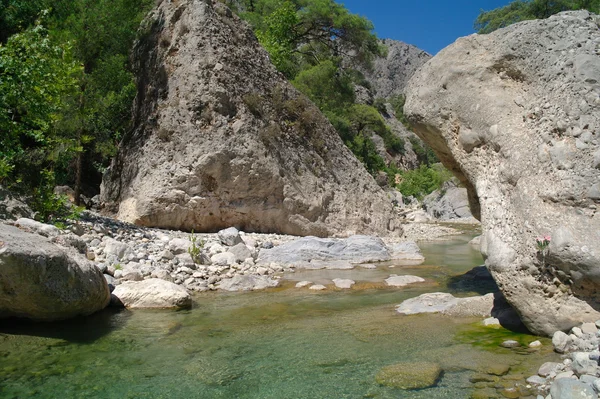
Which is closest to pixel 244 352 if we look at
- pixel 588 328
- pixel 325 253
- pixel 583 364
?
pixel 583 364

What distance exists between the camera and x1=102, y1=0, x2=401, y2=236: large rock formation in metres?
14.1

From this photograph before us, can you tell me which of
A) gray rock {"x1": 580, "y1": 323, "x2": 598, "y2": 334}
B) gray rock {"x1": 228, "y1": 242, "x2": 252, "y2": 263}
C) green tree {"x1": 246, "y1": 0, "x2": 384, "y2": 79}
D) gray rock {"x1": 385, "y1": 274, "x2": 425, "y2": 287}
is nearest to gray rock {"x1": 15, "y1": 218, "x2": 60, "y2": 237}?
gray rock {"x1": 228, "y1": 242, "x2": 252, "y2": 263}

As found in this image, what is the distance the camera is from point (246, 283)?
30.6 ft

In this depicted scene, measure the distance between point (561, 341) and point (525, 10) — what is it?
3260 cm

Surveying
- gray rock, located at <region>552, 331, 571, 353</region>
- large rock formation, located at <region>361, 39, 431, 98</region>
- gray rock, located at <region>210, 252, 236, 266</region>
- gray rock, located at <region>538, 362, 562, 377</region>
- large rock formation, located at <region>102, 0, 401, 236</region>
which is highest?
large rock formation, located at <region>361, 39, 431, 98</region>

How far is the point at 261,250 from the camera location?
1226 centimetres

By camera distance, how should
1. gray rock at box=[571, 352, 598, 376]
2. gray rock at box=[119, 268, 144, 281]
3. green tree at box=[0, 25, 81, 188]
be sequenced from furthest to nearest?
green tree at box=[0, 25, 81, 188], gray rock at box=[119, 268, 144, 281], gray rock at box=[571, 352, 598, 376]

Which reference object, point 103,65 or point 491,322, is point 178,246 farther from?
point 103,65

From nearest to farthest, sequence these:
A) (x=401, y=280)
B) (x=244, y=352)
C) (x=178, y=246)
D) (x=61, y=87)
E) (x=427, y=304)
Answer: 1. (x=244, y=352)
2. (x=427, y=304)
3. (x=401, y=280)
4. (x=61, y=87)
5. (x=178, y=246)

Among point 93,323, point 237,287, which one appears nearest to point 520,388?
point 93,323

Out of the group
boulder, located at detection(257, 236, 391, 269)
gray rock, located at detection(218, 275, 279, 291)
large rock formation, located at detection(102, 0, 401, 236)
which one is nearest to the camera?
gray rock, located at detection(218, 275, 279, 291)

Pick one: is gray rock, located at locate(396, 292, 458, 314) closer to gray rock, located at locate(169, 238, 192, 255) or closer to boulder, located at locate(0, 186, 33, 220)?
gray rock, located at locate(169, 238, 192, 255)

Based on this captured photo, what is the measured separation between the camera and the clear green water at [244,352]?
4492 mm

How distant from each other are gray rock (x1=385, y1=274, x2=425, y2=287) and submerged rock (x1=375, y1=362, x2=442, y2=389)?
15.6 ft
